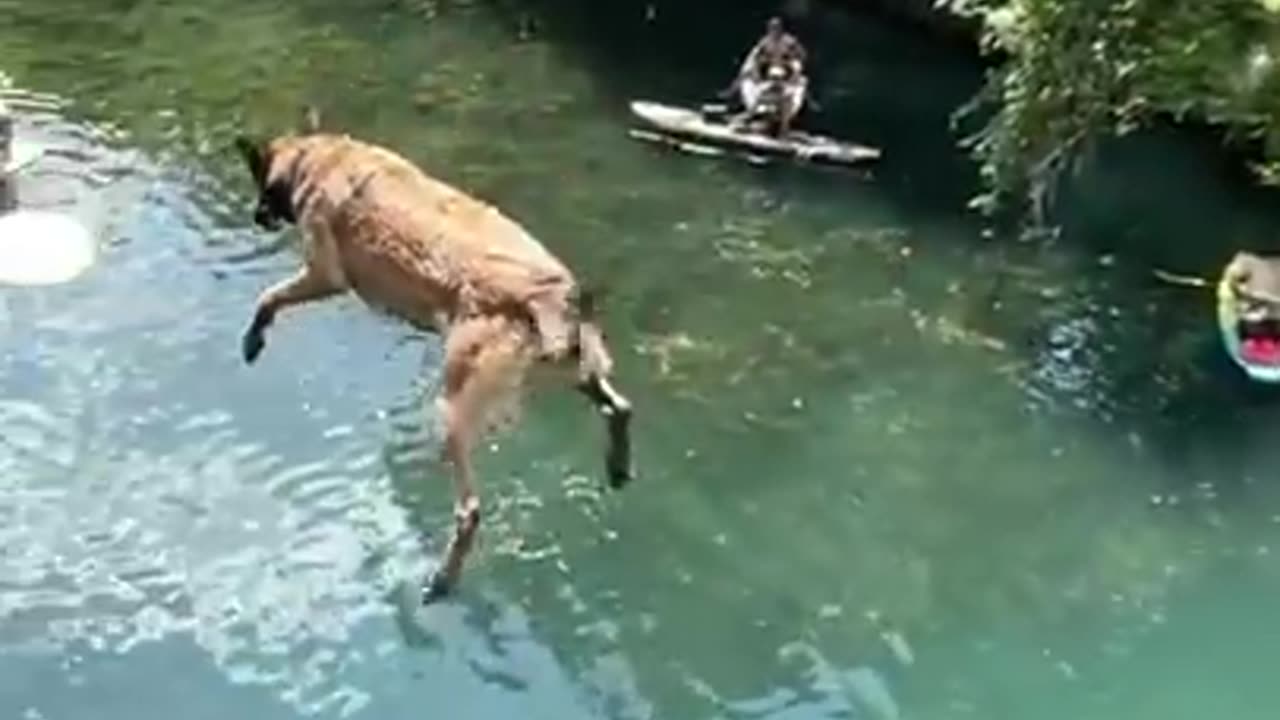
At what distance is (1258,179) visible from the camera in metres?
23.3

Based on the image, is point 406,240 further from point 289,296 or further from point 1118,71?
point 1118,71

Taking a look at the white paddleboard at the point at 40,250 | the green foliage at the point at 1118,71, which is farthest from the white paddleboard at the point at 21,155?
the green foliage at the point at 1118,71

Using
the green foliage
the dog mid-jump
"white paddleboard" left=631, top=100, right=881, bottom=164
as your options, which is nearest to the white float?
the dog mid-jump

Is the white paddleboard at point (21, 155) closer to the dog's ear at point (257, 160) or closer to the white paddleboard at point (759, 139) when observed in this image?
the dog's ear at point (257, 160)

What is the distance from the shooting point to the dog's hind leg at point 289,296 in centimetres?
1506

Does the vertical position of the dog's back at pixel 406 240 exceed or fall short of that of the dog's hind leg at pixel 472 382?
it exceeds it

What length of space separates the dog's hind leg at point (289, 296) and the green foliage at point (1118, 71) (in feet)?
28.1

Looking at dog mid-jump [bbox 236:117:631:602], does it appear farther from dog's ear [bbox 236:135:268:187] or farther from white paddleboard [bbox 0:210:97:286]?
white paddleboard [bbox 0:210:97:286]

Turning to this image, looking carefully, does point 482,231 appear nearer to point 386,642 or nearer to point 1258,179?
point 386,642

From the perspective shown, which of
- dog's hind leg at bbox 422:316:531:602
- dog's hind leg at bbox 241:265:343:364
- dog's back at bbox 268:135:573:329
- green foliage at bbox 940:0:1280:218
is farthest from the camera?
green foliage at bbox 940:0:1280:218

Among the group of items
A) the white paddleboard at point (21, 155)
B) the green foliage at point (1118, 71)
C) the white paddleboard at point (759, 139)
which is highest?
the green foliage at point (1118, 71)

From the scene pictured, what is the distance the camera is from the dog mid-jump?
1389 cm

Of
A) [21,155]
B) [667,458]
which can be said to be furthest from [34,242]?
[667,458]

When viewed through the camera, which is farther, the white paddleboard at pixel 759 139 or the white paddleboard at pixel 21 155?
the white paddleboard at pixel 759 139
